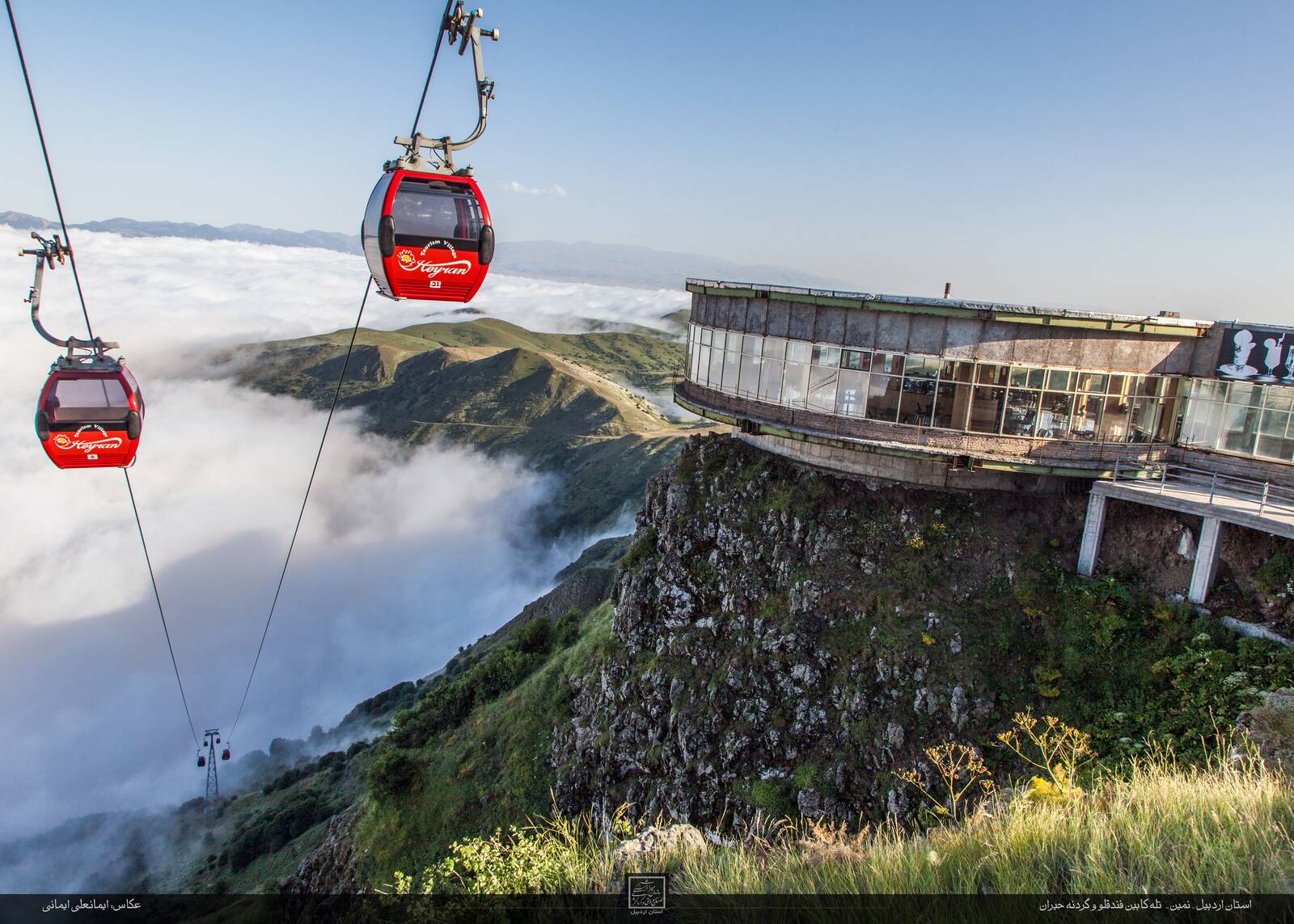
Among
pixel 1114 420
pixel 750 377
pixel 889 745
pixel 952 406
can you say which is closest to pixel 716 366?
pixel 750 377

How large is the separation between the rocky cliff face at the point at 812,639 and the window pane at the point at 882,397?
317cm

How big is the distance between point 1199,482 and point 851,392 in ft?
38.3

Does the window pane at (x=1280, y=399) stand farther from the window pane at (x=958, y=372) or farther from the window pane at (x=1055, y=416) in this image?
the window pane at (x=958, y=372)

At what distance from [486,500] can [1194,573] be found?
599 feet

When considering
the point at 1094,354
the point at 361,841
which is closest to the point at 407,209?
the point at 1094,354

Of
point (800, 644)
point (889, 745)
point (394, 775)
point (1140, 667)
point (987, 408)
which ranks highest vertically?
point (987, 408)

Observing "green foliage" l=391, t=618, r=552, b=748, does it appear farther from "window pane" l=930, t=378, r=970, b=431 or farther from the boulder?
the boulder

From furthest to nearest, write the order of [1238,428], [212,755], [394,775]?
[212,755], [394,775], [1238,428]

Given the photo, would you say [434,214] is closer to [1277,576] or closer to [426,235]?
[426,235]

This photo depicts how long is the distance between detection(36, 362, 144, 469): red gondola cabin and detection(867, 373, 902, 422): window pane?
73.9ft

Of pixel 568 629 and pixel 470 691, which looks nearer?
pixel 470 691

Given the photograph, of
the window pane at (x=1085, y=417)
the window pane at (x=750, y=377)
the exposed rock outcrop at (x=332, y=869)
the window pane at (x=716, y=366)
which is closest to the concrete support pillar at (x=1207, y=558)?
the window pane at (x=1085, y=417)

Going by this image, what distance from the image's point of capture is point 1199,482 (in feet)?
75.2

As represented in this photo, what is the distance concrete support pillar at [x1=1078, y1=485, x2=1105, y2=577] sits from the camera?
22.4 metres
